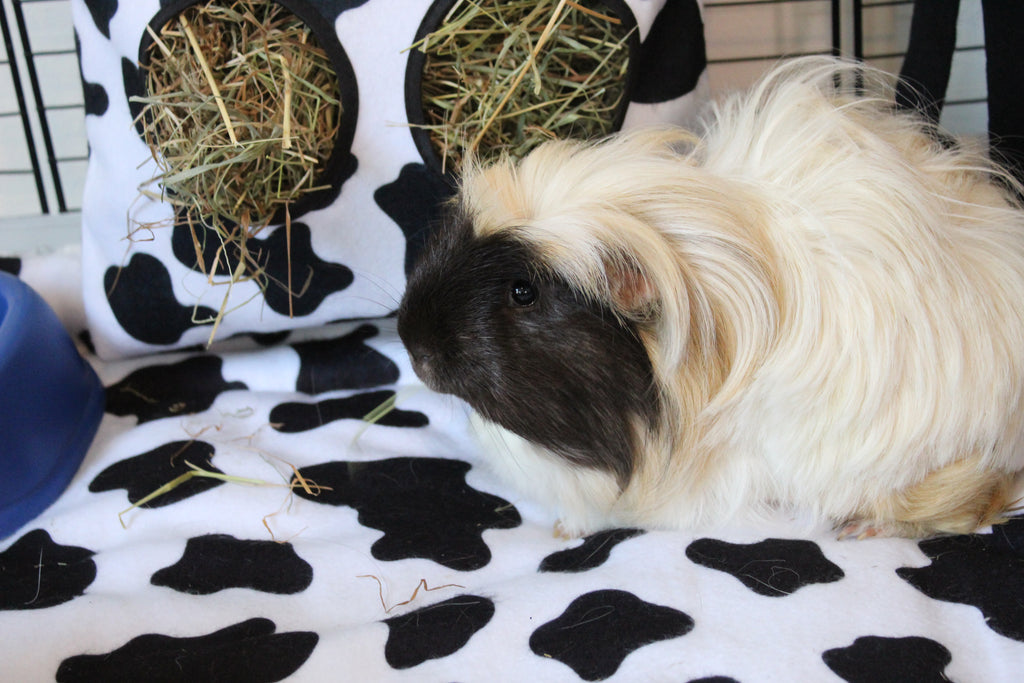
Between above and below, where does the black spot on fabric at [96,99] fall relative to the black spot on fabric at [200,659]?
above

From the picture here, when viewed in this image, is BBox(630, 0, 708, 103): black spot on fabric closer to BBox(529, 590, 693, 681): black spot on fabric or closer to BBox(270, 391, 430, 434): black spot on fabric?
BBox(270, 391, 430, 434): black spot on fabric

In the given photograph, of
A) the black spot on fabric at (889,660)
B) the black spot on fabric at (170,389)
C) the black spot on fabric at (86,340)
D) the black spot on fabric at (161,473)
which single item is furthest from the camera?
the black spot on fabric at (86,340)

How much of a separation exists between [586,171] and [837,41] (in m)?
1.13

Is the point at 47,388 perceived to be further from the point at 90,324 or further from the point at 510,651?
the point at 510,651

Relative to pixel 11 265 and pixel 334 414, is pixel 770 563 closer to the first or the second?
pixel 334 414

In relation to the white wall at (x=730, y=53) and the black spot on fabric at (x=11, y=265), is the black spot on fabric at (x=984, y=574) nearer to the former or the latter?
the white wall at (x=730, y=53)

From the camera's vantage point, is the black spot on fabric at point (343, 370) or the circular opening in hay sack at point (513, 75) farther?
the black spot on fabric at point (343, 370)

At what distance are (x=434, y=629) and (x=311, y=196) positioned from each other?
0.73 metres

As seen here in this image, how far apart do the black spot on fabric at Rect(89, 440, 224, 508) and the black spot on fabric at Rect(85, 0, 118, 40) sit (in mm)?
701

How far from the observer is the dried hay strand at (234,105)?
3.92ft

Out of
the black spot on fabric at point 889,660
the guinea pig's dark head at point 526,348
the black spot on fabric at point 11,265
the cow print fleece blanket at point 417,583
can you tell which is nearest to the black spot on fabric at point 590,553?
the cow print fleece blanket at point 417,583

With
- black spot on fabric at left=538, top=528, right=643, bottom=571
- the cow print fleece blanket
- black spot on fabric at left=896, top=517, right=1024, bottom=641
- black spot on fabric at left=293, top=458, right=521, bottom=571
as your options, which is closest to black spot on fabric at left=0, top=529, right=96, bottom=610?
A: the cow print fleece blanket

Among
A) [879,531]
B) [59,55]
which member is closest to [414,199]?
[879,531]

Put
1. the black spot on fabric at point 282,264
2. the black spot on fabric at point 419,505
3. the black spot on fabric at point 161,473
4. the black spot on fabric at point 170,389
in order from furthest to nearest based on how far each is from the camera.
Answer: the black spot on fabric at point 170,389 < the black spot on fabric at point 282,264 < the black spot on fabric at point 161,473 < the black spot on fabric at point 419,505
